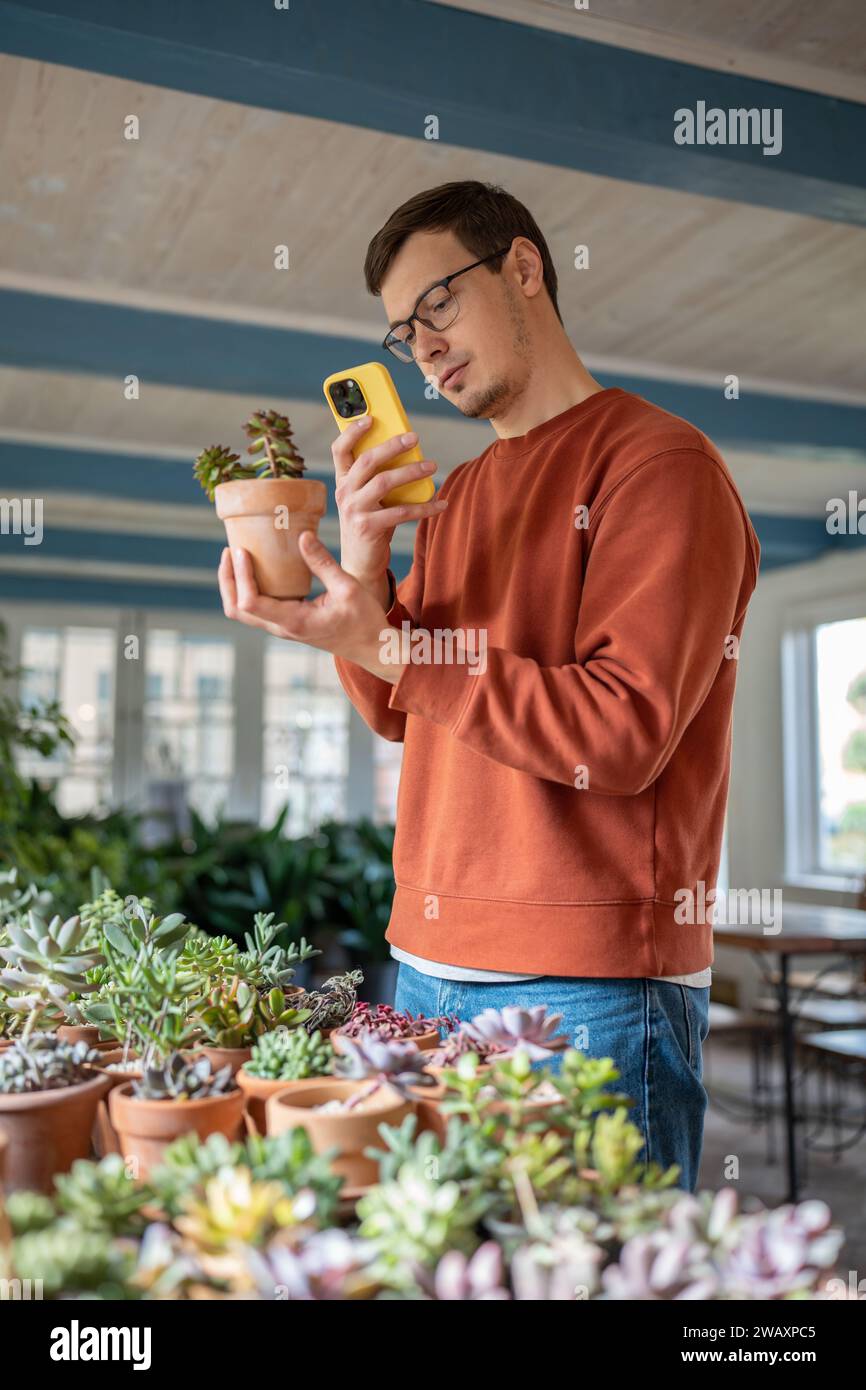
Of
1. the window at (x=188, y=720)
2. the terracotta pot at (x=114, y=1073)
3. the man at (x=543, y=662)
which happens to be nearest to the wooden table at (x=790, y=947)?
the man at (x=543, y=662)

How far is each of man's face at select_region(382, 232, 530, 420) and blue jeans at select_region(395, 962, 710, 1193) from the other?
607 millimetres

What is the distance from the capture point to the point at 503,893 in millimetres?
1132

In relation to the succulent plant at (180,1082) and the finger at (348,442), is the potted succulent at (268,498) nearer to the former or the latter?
the finger at (348,442)

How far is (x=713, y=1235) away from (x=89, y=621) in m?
8.32

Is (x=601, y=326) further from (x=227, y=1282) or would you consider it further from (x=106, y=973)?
(x=227, y=1282)

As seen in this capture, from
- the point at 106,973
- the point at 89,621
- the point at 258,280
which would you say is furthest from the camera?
the point at 89,621

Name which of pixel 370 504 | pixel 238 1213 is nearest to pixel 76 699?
pixel 370 504

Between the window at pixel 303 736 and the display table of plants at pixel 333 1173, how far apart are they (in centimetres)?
778

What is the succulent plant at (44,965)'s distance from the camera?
92cm

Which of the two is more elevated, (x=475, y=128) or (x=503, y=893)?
(x=475, y=128)

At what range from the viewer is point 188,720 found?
8508mm

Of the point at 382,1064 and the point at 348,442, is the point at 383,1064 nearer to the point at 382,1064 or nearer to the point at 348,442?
the point at 382,1064

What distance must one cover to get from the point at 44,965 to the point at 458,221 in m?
0.88
